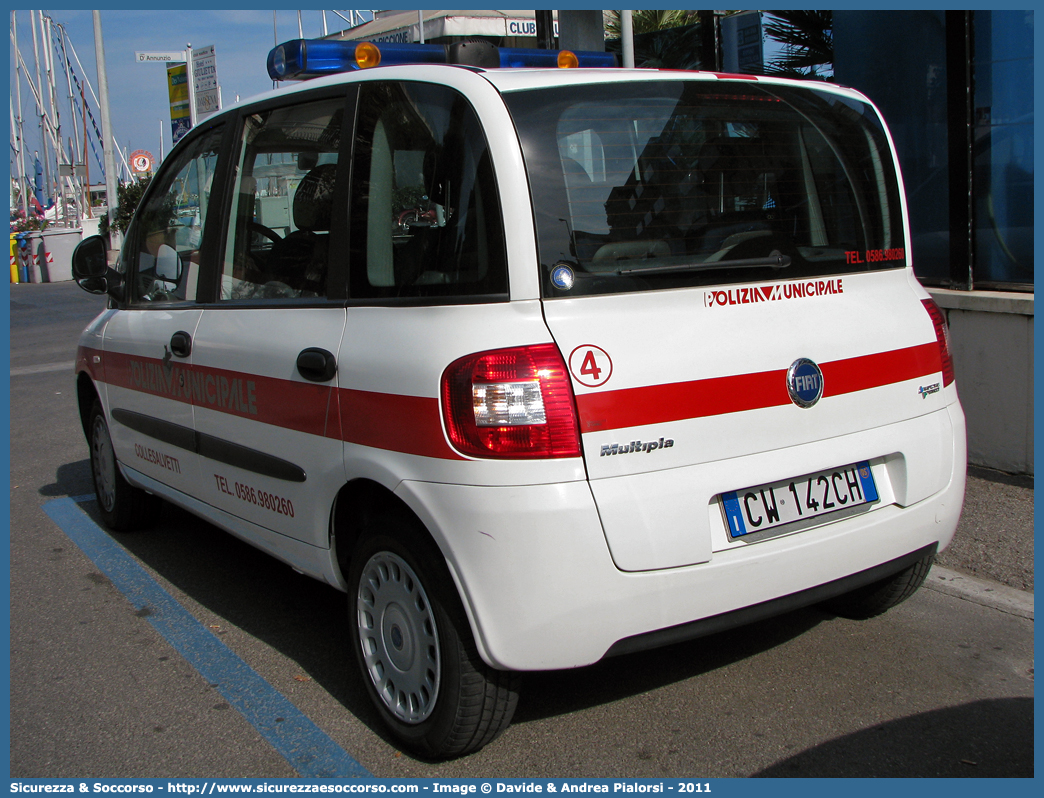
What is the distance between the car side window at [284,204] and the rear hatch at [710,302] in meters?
0.88

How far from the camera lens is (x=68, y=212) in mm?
48906

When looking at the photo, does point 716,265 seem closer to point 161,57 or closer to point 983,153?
point 983,153

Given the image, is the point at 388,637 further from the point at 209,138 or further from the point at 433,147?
the point at 209,138

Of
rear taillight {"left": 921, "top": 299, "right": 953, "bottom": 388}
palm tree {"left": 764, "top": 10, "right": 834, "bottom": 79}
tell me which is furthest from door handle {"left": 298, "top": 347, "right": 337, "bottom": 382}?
palm tree {"left": 764, "top": 10, "right": 834, "bottom": 79}

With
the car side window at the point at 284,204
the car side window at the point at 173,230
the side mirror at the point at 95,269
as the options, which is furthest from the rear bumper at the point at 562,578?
the side mirror at the point at 95,269

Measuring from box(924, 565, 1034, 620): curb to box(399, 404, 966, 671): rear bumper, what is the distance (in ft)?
5.07

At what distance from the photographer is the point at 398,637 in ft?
9.70

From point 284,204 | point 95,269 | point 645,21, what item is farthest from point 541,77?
point 645,21

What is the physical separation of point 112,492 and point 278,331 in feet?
7.88

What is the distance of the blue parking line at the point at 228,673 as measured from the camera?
296 centimetres

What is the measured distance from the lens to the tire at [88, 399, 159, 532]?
5098mm

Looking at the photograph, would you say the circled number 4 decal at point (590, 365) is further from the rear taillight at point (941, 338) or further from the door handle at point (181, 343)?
the door handle at point (181, 343)

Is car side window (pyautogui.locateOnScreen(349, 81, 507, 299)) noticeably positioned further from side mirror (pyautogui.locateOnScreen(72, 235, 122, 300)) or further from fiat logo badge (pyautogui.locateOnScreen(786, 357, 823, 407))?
side mirror (pyautogui.locateOnScreen(72, 235, 122, 300))

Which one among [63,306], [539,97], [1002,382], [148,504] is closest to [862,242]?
[539,97]
